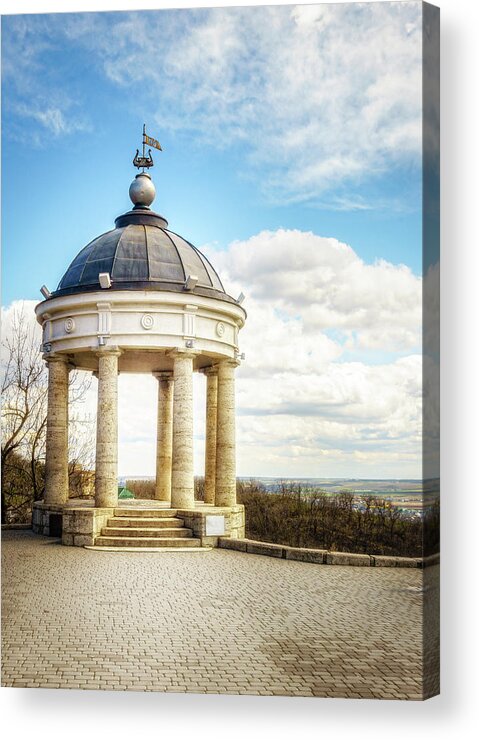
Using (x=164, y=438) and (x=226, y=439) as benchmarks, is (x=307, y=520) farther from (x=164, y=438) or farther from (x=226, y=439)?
(x=226, y=439)

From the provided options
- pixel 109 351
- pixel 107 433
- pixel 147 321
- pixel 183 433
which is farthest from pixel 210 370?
pixel 107 433

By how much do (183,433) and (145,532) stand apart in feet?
11.2

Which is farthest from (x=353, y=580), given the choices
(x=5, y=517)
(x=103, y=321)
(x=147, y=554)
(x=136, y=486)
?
(x=136, y=486)

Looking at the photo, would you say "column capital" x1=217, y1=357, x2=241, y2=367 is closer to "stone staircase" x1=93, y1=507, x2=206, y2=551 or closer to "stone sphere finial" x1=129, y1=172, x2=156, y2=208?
"stone staircase" x1=93, y1=507, x2=206, y2=551

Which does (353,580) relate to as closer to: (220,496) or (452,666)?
(452,666)

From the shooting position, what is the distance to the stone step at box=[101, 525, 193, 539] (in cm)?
2039

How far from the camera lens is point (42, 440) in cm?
2795

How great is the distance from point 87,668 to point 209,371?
15.5 m

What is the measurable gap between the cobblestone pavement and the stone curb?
0.42m

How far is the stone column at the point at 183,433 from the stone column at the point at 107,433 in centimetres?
172

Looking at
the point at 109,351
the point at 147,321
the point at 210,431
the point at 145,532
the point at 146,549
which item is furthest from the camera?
the point at 210,431

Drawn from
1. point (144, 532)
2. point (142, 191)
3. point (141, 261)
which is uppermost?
point (142, 191)

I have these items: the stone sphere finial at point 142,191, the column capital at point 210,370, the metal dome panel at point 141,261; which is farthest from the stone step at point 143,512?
the stone sphere finial at point 142,191

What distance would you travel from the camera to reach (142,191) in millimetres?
24125
